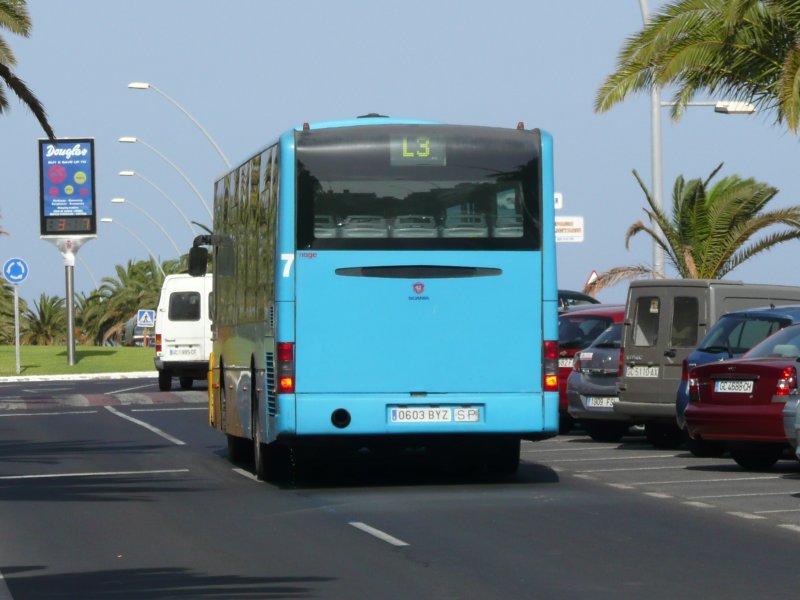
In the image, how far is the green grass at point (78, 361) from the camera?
59062 millimetres

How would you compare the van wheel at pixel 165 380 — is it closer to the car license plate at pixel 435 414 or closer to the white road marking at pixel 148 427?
the white road marking at pixel 148 427

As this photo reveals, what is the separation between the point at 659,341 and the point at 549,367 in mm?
4761

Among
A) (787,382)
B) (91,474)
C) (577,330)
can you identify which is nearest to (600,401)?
(577,330)

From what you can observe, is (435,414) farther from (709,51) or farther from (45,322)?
(45,322)

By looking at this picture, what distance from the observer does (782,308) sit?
757 inches

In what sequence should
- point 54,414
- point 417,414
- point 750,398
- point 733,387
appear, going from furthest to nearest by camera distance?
point 54,414 → point 733,387 → point 750,398 → point 417,414

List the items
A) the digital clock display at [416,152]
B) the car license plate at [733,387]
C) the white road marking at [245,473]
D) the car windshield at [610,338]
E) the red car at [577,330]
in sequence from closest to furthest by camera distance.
Answer: the digital clock display at [416,152] < the car license plate at [733,387] < the white road marking at [245,473] < the car windshield at [610,338] < the red car at [577,330]

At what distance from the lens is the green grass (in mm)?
59062

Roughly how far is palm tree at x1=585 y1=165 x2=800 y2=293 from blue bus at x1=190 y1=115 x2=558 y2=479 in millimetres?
19190

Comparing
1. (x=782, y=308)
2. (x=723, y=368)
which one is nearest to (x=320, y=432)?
(x=723, y=368)

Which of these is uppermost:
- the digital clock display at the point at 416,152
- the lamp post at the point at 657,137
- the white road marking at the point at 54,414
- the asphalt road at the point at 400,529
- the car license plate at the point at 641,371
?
the lamp post at the point at 657,137

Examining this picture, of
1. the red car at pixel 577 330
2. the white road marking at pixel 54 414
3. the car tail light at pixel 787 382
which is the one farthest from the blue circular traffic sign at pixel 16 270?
the car tail light at pixel 787 382

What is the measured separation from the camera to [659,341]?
2119 centimetres

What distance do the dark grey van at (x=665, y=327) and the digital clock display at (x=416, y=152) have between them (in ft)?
17.3
